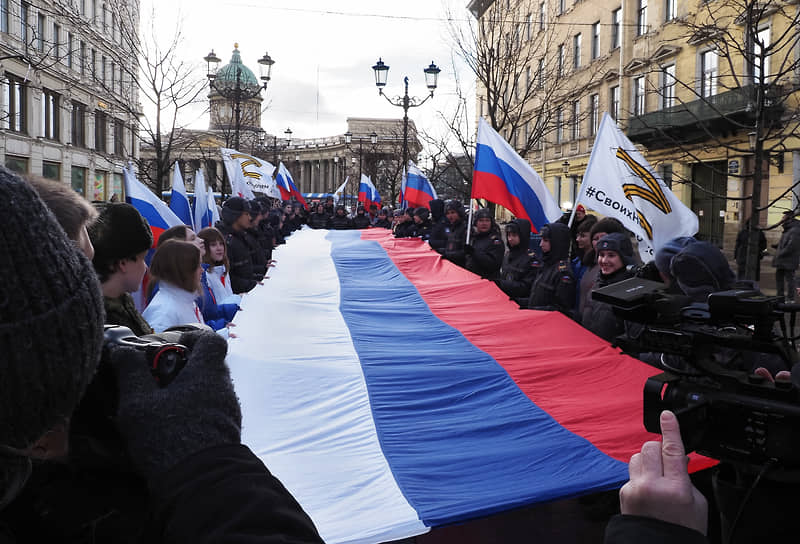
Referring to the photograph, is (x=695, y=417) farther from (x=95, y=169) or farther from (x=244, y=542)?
(x=95, y=169)

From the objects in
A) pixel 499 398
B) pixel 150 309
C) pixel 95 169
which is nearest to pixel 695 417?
pixel 499 398

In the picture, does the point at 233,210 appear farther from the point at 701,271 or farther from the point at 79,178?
the point at 79,178

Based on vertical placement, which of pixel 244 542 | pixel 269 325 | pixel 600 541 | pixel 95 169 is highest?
pixel 95 169

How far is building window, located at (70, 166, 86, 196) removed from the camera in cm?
3878

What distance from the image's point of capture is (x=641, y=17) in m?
29.0

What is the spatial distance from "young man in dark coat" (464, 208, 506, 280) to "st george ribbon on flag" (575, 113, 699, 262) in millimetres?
1841

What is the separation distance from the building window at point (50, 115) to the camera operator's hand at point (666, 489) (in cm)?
3811

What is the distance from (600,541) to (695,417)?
2059 mm

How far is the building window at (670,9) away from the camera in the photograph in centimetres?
2572

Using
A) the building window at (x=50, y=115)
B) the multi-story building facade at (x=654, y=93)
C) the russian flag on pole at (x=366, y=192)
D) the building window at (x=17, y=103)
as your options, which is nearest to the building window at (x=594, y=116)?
the multi-story building facade at (x=654, y=93)

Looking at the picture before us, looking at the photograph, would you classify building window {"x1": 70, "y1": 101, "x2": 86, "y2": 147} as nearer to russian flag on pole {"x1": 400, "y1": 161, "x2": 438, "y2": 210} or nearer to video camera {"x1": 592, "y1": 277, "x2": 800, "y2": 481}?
russian flag on pole {"x1": 400, "y1": 161, "x2": 438, "y2": 210}

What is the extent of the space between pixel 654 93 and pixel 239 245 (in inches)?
487

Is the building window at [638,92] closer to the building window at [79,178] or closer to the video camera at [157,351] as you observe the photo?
the video camera at [157,351]

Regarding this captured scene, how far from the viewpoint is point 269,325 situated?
5324 millimetres
